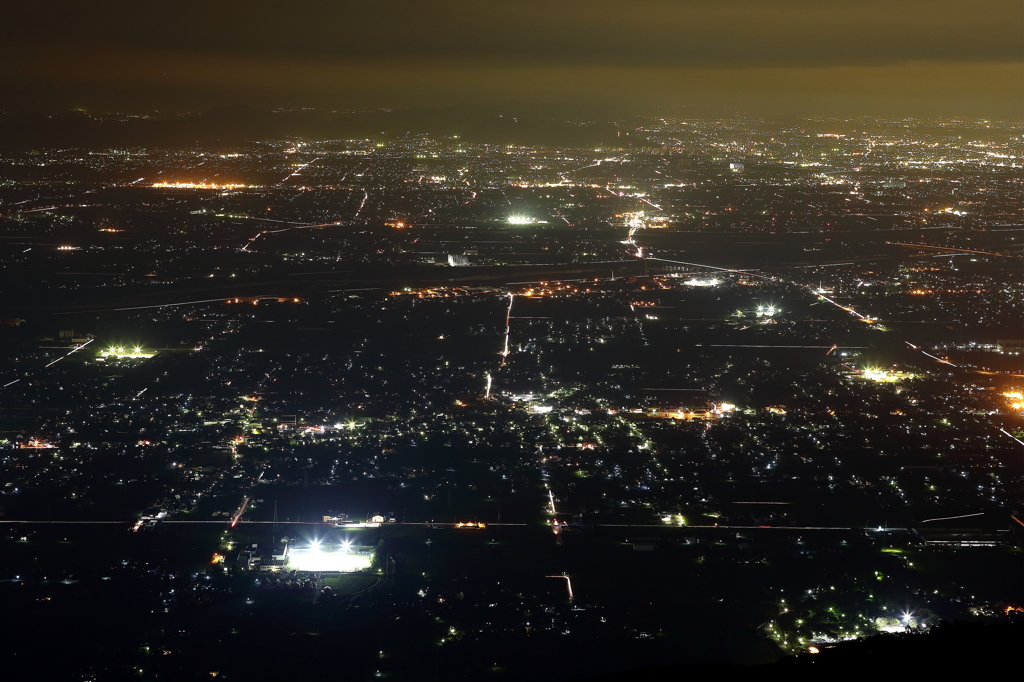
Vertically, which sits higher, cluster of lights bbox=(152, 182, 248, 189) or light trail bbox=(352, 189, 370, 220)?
light trail bbox=(352, 189, 370, 220)

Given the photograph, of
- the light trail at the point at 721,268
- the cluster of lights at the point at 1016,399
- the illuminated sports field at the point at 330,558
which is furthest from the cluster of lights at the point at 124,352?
the cluster of lights at the point at 1016,399

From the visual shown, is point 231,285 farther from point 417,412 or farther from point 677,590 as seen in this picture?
point 677,590

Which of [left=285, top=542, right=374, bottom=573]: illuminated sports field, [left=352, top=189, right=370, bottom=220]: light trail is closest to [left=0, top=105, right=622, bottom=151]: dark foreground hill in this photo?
[left=352, top=189, right=370, bottom=220]: light trail

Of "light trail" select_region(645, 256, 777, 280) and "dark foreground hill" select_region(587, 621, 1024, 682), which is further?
"light trail" select_region(645, 256, 777, 280)

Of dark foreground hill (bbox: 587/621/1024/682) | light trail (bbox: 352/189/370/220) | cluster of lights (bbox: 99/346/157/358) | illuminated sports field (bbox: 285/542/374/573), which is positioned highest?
dark foreground hill (bbox: 587/621/1024/682)

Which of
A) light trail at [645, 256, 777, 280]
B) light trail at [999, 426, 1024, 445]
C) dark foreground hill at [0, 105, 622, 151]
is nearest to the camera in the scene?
light trail at [999, 426, 1024, 445]

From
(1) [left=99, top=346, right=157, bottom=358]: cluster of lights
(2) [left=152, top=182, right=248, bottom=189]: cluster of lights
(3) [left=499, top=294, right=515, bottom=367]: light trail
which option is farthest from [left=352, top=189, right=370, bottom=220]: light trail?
(1) [left=99, top=346, right=157, bottom=358]: cluster of lights

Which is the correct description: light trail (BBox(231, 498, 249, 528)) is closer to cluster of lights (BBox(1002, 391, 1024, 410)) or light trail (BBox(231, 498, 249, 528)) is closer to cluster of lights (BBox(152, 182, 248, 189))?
cluster of lights (BBox(1002, 391, 1024, 410))

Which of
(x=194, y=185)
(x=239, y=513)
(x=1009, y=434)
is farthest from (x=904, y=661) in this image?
(x=194, y=185)

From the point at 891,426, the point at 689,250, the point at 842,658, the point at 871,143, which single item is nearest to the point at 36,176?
the point at 689,250

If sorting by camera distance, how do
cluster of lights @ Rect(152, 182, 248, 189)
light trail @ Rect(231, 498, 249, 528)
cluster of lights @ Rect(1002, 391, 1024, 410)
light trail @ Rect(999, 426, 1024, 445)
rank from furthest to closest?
cluster of lights @ Rect(152, 182, 248, 189)
cluster of lights @ Rect(1002, 391, 1024, 410)
light trail @ Rect(999, 426, 1024, 445)
light trail @ Rect(231, 498, 249, 528)
